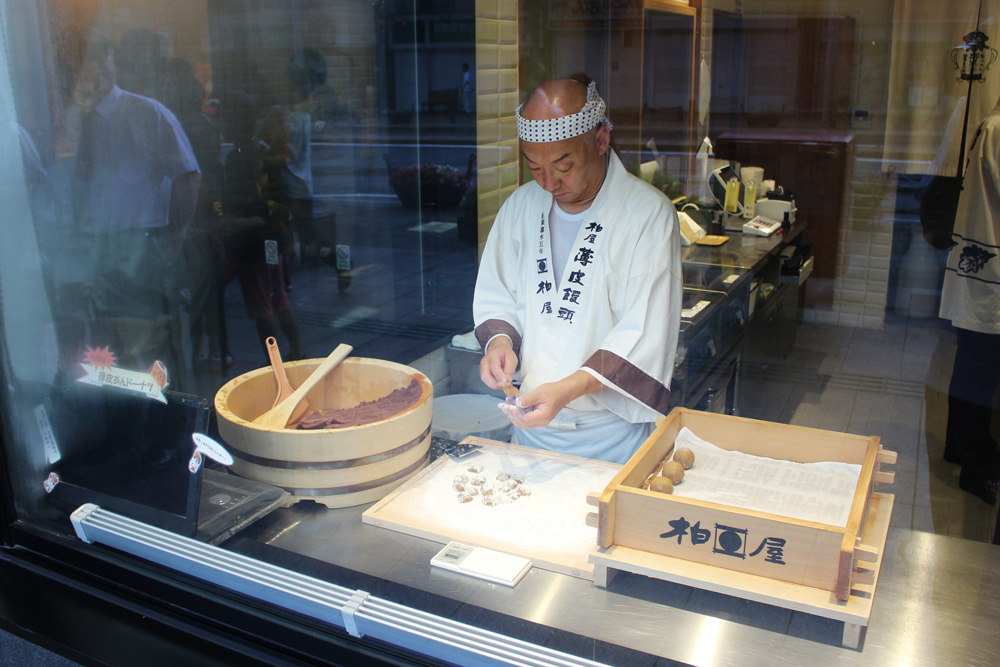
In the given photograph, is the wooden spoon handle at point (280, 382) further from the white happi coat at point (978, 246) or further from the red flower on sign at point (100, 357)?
the white happi coat at point (978, 246)

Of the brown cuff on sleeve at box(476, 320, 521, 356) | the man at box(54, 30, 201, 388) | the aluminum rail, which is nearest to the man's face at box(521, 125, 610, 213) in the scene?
the brown cuff on sleeve at box(476, 320, 521, 356)

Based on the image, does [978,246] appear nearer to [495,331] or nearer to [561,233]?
[561,233]

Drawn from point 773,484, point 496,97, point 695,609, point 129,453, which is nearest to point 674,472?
point 773,484

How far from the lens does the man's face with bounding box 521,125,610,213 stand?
1.94m

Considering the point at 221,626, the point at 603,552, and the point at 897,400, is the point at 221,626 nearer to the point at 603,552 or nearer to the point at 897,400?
the point at 603,552

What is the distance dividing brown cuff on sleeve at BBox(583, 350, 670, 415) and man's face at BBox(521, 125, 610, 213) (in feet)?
1.46

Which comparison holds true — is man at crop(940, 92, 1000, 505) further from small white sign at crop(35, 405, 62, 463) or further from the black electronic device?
small white sign at crop(35, 405, 62, 463)

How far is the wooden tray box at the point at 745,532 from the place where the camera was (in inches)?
47.3

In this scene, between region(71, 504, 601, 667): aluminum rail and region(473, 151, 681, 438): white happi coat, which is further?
region(473, 151, 681, 438): white happi coat

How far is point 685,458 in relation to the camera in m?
1.58

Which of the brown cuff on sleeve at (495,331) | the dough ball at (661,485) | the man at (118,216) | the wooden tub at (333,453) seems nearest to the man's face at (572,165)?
the brown cuff on sleeve at (495,331)

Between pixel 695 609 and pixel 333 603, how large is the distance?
72 cm

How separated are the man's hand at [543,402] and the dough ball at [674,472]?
0.35m

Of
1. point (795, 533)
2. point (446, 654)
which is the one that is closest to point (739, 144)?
point (795, 533)
